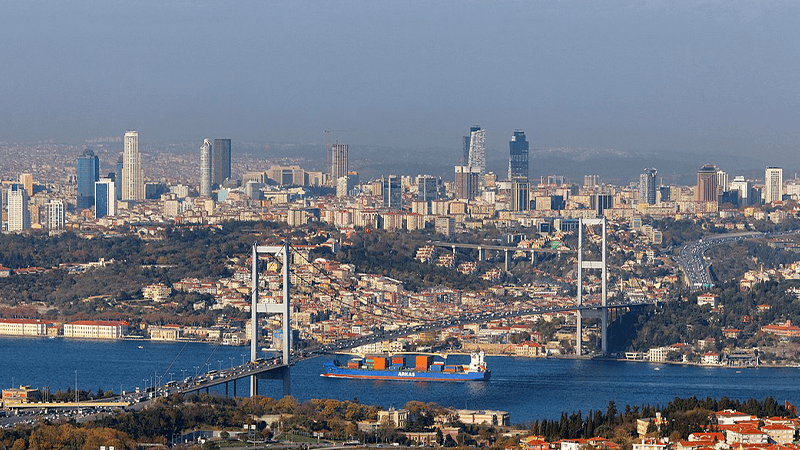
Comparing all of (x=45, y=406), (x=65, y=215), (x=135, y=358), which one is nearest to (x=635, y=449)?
(x=45, y=406)

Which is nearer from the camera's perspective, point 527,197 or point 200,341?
point 200,341

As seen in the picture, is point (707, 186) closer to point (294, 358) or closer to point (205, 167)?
point (205, 167)

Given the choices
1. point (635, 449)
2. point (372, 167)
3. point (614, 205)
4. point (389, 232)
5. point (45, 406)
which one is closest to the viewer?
point (635, 449)

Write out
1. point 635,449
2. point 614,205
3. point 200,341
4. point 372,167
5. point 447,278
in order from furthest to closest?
point 372,167, point 614,205, point 447,278, point 200,341, point 635,449

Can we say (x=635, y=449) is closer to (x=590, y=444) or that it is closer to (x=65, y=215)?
(x=590, y=444)

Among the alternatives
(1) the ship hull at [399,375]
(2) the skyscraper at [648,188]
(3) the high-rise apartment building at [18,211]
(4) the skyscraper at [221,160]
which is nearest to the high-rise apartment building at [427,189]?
(2) the skyscraper at [648,188]

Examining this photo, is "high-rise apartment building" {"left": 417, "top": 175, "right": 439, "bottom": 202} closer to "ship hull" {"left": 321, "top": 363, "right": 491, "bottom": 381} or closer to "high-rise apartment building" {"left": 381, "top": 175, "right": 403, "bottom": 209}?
"high-rise apartment building" {"left": 381, "top": 175, "right": 403, "bottom": 209}

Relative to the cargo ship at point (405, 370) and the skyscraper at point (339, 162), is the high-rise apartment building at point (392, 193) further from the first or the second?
the cargo ship at point (405, 370)
